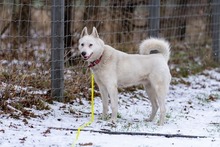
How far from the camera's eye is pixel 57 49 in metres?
6.93

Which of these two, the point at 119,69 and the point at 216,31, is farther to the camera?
the point at 216,31

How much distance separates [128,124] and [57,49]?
1483mm

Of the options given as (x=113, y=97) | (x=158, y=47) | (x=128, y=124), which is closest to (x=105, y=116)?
(x=113, y=97)

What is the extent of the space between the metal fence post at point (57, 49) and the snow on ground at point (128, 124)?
0.74ft

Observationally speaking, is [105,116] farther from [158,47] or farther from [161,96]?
[158,47]

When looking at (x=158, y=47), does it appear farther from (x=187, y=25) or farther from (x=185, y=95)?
(x=187, y=25)

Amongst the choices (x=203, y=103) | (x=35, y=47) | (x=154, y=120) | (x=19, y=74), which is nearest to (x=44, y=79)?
(x=19, y=74)

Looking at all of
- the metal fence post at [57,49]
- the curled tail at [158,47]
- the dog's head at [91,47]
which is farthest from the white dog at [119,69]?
the metal fence post at [57,49]

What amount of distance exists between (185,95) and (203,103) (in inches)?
23.6

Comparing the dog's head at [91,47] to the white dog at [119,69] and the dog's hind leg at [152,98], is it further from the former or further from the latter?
the dog's hind leg at [152,98]

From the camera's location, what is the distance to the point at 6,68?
7.41 meters

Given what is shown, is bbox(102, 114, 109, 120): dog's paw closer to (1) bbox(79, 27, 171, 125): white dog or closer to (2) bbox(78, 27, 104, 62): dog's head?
(1) bbox(79, 27, 171, 125): white dog

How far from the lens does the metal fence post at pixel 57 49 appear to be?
271 inches

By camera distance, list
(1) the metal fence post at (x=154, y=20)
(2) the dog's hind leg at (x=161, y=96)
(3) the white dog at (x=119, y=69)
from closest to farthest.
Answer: (3) the white dog at (x=119, y=69) < (2) the dog's hind leg at (x=161, y=96) < (1) the metal fence post at (x=154, y=20)
